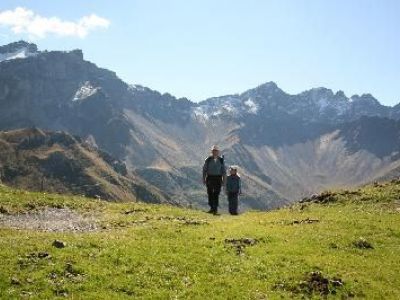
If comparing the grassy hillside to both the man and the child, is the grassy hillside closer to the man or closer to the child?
the man

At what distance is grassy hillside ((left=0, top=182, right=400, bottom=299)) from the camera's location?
21203mm

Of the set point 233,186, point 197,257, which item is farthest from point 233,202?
point 197,257

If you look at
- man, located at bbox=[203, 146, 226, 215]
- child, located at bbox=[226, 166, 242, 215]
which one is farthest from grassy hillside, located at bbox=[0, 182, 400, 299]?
child, located at bbox=[226, 166, 242, 215]

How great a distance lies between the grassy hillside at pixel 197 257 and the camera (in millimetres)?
21203

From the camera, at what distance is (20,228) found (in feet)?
97.2

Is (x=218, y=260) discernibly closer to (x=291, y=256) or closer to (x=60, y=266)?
(x=291, y=256)

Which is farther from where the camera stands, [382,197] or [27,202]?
[382,197]

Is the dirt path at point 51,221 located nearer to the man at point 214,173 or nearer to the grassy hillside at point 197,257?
the grassy hillside at point 197,257

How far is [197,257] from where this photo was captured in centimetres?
2517

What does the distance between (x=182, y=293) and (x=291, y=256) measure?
23.1 feet

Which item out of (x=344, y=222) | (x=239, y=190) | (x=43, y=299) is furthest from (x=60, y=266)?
(x=239, y=190)

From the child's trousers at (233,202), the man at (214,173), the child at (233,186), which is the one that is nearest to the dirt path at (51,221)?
the man at (214,173)

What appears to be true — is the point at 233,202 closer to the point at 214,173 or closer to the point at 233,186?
the point at 233,186

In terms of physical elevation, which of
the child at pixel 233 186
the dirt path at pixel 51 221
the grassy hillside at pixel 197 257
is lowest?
the grassy hillside at pixel 197 257
